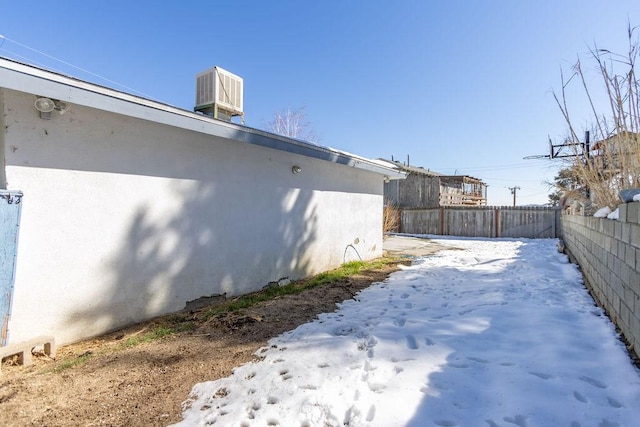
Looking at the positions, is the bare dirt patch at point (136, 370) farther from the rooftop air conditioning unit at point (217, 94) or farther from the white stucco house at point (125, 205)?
the rooftop air conditioning unit at point (217, 94)

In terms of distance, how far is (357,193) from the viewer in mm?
7898

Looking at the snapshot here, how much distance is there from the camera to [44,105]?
2.87m

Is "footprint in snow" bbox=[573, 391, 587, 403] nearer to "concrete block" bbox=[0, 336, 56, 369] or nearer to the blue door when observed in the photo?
"concrete block" bbox=[0, 336, 56, 369]

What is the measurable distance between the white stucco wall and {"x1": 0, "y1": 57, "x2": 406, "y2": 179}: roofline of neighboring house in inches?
11.7

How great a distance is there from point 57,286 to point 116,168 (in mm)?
1284

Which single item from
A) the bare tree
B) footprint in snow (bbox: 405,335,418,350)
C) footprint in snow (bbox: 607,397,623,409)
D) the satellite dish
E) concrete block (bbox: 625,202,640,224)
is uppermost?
the bare tree

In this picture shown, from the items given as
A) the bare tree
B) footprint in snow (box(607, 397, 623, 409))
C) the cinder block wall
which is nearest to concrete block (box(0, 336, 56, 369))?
footprint in snow (box(607, 397, 623, 409))

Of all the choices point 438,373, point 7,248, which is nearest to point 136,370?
point 7,248

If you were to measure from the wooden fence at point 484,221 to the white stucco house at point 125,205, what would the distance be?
13223 millimetres

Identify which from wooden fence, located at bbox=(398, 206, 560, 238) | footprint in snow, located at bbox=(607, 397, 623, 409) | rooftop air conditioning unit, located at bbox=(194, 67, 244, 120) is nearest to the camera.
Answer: footprint in snow, located at bbox=(607, 397, 623, 409)

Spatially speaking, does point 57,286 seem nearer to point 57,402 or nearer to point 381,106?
point 57,402

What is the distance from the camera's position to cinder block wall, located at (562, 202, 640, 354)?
2525 millimetres

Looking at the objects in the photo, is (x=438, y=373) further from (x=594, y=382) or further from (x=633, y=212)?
(x=633, y=212)

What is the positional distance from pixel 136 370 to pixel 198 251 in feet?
6.21
